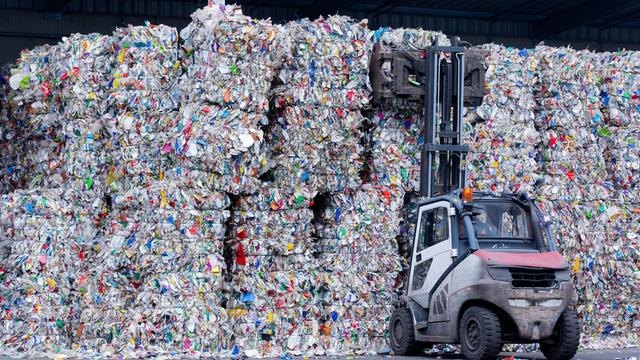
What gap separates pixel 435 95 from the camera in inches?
517

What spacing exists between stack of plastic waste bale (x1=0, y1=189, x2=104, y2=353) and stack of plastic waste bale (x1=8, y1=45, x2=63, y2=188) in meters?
0.58

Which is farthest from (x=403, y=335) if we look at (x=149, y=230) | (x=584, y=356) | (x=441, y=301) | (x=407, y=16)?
(x=407, y=16)

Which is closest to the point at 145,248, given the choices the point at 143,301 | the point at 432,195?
the point at 143,301

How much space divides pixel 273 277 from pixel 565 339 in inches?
135

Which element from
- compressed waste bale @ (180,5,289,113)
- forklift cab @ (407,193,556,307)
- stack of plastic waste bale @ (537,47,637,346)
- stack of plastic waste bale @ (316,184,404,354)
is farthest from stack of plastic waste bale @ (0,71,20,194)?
stack of plastic waste bale @ (537,47,637,346)

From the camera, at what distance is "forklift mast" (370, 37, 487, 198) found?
13.1 m

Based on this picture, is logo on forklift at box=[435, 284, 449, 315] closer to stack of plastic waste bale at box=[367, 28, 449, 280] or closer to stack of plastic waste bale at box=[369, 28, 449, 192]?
stack of plastic waste bale at box=[367, 28, 449, 280]

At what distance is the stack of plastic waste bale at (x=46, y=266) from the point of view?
41.2 feet

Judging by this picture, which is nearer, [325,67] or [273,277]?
[273,277]

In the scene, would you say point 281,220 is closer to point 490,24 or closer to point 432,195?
point 432,195

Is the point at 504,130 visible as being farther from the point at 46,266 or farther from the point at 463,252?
the point at 46,266

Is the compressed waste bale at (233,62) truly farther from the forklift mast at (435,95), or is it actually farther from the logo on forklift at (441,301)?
the logo on forklift at (441,301)

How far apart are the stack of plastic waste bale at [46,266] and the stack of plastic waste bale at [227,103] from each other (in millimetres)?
1498

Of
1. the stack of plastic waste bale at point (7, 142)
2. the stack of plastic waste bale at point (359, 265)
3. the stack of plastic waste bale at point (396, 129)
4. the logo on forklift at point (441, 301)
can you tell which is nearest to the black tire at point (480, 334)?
the logo on forklift at point (441, 301)
